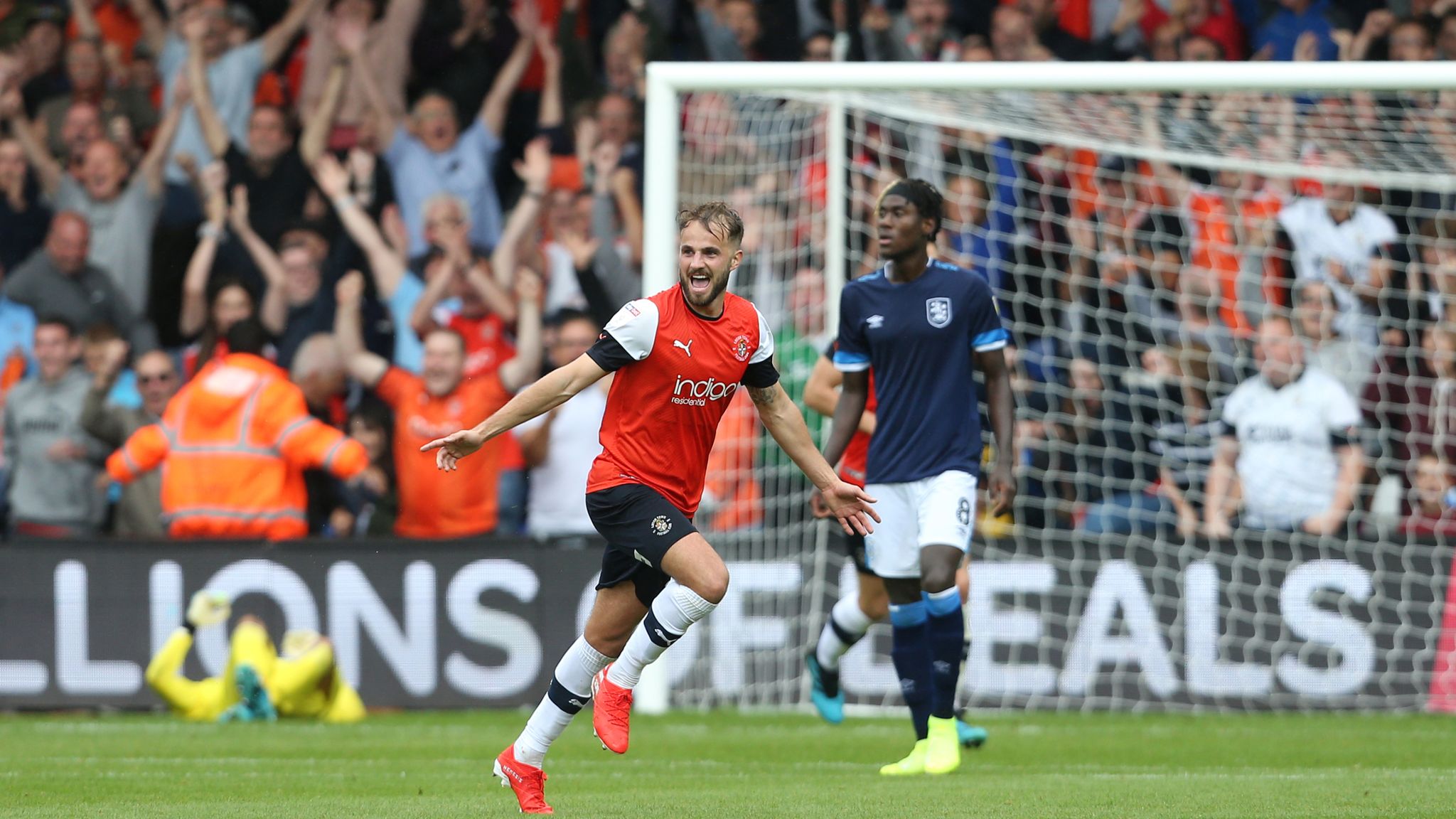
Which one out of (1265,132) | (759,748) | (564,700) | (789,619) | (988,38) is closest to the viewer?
(564,700)

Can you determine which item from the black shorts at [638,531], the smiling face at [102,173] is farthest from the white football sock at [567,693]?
the smiling face at [102,173]

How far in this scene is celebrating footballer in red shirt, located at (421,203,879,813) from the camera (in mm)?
6285

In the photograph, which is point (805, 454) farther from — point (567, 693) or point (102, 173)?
point (102, 173)

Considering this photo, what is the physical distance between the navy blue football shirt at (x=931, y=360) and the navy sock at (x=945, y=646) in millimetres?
583

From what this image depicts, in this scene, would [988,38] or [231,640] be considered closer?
[231,640]

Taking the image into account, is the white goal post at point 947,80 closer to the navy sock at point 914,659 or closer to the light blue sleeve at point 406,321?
the light blue sleeve at point 406,321

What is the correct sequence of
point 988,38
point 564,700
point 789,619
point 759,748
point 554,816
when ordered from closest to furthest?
point 554,816
point 564,700
point 759,748
point 789,619
point 988,38

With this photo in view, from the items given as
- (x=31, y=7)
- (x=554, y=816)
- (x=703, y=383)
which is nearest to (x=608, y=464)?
(x=703, y=383)

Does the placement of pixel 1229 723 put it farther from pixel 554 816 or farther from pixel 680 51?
pixel 680 51

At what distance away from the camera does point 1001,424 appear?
8.12 m

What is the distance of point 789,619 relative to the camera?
450 inches

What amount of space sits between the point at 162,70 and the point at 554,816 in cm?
993

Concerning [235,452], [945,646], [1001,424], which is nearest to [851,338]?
[1001,424]

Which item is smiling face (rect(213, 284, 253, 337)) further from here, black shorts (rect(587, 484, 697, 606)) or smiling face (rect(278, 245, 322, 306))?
black shorts (rect(587, 484, 697, 606))
